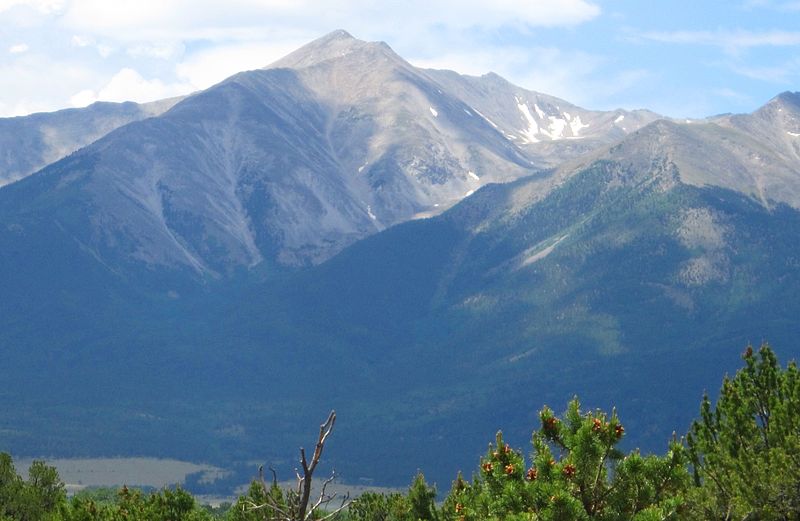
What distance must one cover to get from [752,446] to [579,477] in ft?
48.1

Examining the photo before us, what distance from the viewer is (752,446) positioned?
50.2 metres

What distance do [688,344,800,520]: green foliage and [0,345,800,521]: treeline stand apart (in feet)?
A: 0.14

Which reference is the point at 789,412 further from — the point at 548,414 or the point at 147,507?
the point at 147,507

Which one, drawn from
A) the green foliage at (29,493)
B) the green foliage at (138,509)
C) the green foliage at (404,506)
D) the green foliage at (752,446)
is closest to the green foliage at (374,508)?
the green foliage at (404,506)

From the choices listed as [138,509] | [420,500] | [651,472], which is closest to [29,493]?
[138,509]

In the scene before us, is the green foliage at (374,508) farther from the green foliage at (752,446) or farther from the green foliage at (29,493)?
the green foliage at (752,446)

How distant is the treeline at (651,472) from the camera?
3738cm

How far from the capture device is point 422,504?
86625 millimetres

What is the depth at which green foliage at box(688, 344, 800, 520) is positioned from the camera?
45781mm

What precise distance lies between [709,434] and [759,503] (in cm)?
680

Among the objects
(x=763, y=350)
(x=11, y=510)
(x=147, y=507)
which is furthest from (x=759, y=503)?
(x=11, y=510)

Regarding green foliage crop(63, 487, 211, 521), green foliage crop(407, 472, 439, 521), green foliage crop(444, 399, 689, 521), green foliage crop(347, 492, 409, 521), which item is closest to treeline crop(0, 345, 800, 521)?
green foliage crop(444, 399, 689, 521)

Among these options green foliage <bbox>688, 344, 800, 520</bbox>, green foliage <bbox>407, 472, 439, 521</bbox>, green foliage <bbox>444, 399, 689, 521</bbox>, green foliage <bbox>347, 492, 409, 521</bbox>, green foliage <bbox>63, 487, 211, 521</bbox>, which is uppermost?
green foliage <bbox>347, 492, 409, 521</bbox>

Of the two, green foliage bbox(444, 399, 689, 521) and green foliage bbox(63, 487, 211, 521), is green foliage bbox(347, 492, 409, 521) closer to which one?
green foliage bbox(63, 487, 211, 521)
